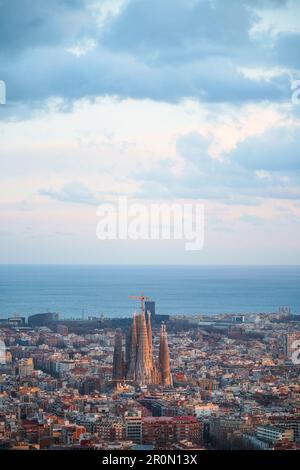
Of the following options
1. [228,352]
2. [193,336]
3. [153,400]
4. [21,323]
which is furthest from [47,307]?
[153,400]

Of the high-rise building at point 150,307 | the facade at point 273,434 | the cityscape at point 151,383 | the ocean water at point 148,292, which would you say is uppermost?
the ocean water at point 148,292

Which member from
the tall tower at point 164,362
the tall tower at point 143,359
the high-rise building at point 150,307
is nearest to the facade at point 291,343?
the tall tower at point 164,362

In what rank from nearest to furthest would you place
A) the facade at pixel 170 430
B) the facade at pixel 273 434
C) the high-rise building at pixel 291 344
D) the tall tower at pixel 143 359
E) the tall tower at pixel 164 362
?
the facade at pixel 170 430
the facade at pixel 273 434
the tall tower at pixel 164 362
the tall tower at pixel 143 359
the high-rise building at pixel 291 344

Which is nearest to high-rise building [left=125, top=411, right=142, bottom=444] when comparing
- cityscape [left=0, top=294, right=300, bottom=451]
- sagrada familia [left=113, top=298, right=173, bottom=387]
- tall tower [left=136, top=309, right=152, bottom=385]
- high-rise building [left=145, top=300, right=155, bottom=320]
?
Answer: cityscape [left=0, top=294, right=300, bottom=451]

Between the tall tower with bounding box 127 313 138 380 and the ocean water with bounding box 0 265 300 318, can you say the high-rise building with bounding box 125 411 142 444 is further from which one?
the ocean water with bounding box 0 265 300 318

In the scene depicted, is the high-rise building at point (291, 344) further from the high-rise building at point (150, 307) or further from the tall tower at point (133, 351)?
the high-rise building at point (150, 307)

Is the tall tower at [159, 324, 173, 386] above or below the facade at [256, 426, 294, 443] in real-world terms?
above
